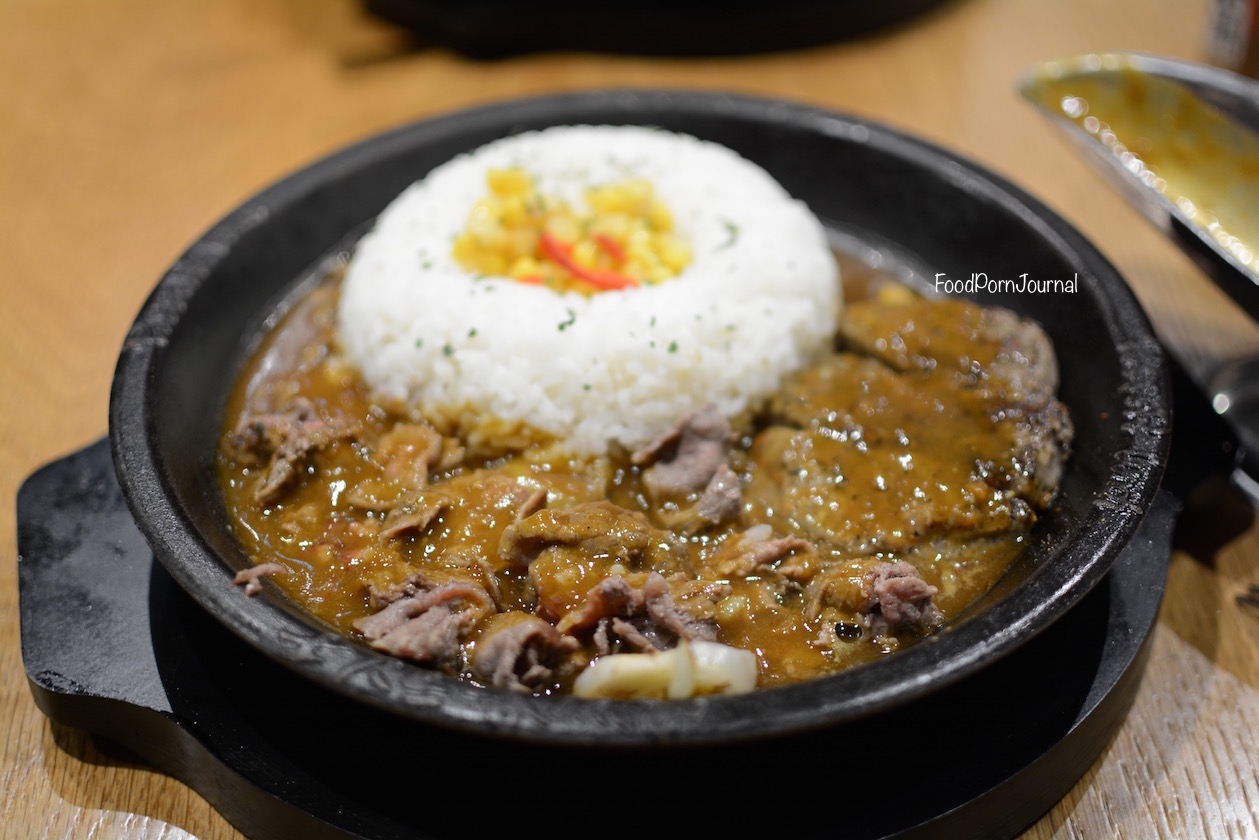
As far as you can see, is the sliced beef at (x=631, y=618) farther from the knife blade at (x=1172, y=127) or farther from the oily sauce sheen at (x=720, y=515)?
the knife blade at (x=1172, y=127)

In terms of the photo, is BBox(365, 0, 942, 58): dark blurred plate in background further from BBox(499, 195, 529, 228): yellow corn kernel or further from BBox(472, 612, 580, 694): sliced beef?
BBox(472, 612, 580, 694): sliced beef

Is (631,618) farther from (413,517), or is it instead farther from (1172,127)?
(1172,127)

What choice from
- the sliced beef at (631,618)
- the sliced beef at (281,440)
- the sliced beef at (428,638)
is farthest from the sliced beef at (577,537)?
the sliced beef at (281,440)

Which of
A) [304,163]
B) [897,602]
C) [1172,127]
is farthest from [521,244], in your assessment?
[1172,127]

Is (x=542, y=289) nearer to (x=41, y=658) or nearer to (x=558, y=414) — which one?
(x=558, y=414)

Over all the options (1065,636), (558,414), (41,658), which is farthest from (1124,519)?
(41,658)

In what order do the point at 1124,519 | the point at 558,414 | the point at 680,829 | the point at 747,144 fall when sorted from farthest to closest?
the point at 747,144, the point at 558,414, the point at 1124,519, the point at 680,829

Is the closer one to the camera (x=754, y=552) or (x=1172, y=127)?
(x=754, y=552)
